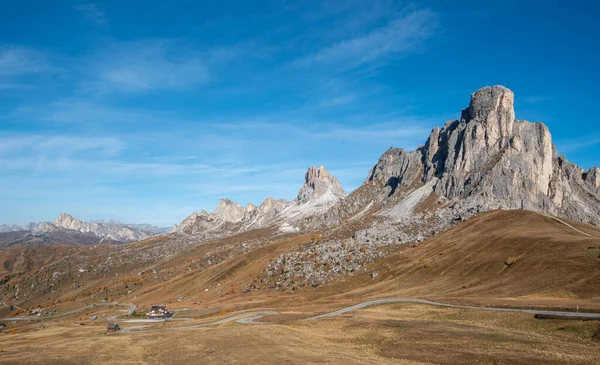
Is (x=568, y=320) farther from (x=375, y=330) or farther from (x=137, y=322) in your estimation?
(x=137, y=322)

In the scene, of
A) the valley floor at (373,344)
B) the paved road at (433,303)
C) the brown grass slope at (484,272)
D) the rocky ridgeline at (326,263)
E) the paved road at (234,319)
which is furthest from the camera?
the rocky ridgeline at (326,263)

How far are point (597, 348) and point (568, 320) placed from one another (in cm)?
1345

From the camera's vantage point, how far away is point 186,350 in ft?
213

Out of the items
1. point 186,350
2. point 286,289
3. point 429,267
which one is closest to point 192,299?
point 286,289

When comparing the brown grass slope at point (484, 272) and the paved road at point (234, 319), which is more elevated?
the brown grass slope at point (484, 272)

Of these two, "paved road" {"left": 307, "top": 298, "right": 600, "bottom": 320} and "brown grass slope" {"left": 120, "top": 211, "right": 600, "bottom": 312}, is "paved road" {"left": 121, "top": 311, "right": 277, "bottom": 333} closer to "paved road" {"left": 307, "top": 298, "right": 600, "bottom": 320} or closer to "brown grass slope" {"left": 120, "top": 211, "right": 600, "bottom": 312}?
"brown grass slope" {"left": 120, "top": 211, "right": 600, "bottom": 312}

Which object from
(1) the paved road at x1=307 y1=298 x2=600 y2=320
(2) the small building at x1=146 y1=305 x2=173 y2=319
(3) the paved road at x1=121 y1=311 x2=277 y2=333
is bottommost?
(2) the small building at x1=146 y1=305 x2=173 y2=319

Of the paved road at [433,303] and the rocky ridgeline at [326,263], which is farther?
the rocky ridgeline at [326,263]

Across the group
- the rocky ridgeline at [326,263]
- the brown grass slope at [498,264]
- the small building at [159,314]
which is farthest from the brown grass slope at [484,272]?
the small building at [159,314]

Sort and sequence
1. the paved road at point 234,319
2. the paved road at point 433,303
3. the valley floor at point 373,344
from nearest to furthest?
the valley floor at point 373,344 → the paved road at point 433,303 → the paved road at point 234,319

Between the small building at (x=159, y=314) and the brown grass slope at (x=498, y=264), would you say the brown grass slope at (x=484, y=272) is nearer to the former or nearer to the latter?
the brown grass slope at (x=498, y=264)

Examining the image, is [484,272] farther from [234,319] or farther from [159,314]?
[159,314]

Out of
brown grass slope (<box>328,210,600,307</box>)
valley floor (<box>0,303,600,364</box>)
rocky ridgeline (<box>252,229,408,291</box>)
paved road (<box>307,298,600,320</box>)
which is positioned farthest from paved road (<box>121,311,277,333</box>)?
rocky ridgeline (<box>252,229,408,291</box>)

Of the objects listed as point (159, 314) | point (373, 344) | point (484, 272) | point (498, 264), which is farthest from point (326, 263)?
point (373, 344)
